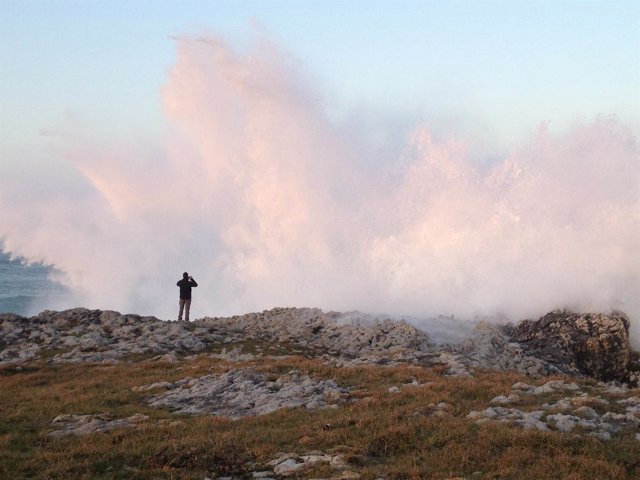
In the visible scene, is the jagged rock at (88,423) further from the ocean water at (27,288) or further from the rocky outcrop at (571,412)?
the ocean water at (27,288)

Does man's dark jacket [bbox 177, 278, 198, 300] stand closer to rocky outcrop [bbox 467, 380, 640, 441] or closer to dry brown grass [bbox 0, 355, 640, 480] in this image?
dry brown grass [bbox 0, 355, 640, 480]

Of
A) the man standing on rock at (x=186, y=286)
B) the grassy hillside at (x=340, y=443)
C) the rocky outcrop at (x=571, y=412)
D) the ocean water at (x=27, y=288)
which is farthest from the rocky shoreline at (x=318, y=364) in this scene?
the ocean water at (x=27, y=288)

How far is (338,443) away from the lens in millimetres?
13641

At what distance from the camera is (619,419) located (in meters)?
15.2

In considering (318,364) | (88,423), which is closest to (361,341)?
(318,364)

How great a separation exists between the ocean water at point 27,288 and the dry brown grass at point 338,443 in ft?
309

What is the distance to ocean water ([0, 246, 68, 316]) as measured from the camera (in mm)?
109312

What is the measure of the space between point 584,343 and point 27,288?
123521 mm

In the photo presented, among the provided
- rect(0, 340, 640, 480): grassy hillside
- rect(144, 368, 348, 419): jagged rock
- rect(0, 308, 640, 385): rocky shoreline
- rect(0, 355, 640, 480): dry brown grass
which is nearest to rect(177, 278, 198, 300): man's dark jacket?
rect(0, 308, 640, 385): rocky shoreline

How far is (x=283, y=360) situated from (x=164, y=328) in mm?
11818

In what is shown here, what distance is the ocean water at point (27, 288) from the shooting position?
359 ft

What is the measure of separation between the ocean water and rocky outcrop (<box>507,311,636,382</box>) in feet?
292

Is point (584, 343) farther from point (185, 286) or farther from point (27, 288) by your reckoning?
point (27, 288)

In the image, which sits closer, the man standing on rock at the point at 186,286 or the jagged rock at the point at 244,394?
the jagged rock at the point at 244,394
